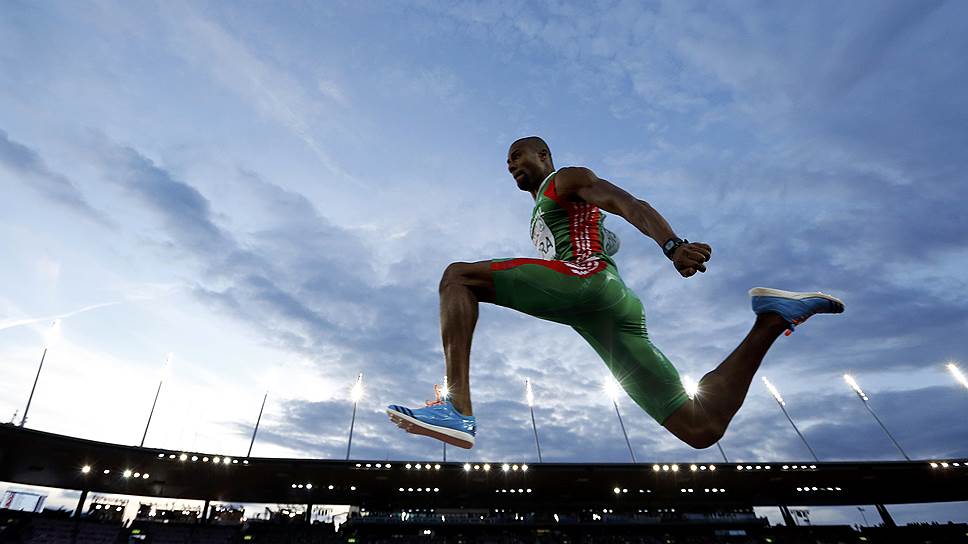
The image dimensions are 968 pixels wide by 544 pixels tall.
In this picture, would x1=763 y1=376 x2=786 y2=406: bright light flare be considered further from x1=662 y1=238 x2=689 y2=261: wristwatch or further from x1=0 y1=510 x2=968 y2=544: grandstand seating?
x1=662 y1=238 x2=689 y2=261: wristwatch

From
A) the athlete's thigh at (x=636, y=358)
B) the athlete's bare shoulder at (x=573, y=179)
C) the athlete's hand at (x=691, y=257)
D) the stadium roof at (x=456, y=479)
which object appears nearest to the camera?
the athlete's hand at (x=691, y=257)

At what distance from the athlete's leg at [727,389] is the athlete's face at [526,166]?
2.16m

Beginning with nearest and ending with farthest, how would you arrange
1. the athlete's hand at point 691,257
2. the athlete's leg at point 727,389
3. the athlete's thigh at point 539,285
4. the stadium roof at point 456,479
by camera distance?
the athlete's hand at point 691,257 → the athlete's thigh at point 539,285 → the athlete's leg at point 727,389 → the stadium roof at point 456,479

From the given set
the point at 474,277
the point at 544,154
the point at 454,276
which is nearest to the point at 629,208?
the point at 474,277

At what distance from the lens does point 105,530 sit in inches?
1319

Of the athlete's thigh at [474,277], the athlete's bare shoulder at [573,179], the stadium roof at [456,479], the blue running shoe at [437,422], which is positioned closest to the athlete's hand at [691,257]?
the athlete's bare shoulder at [573,179]

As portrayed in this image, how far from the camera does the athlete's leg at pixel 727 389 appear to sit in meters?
3.78

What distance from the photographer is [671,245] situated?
9.57 ft

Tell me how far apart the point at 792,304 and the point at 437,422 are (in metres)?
2.89

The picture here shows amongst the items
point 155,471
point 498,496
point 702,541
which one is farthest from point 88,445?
point 702,541

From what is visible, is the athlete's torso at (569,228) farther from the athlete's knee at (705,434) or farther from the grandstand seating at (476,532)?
the grandstand seating at (476,532)

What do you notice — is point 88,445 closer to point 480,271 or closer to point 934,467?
point 480,271

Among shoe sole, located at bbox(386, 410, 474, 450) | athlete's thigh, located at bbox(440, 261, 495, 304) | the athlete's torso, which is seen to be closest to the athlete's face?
the athlete's torso

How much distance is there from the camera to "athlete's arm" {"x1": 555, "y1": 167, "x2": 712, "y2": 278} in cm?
278
